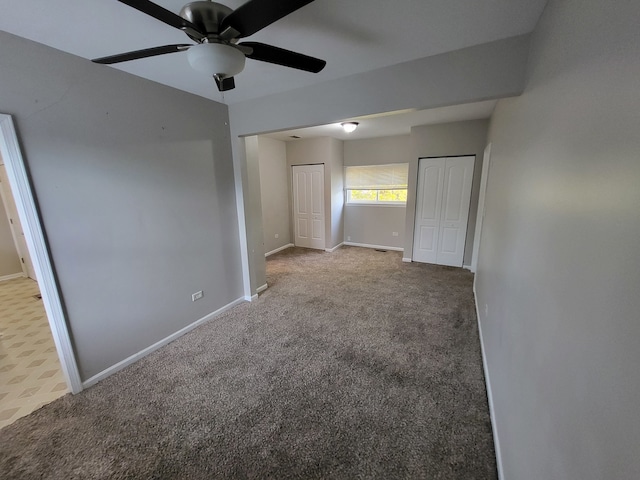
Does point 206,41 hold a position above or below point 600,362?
above

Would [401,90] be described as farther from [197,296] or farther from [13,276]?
[13,276]

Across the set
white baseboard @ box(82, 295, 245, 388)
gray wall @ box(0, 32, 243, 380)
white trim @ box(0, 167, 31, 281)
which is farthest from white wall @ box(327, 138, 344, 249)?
white trim @ box(0, 167, 31, 281)

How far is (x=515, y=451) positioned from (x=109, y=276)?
9.77ft

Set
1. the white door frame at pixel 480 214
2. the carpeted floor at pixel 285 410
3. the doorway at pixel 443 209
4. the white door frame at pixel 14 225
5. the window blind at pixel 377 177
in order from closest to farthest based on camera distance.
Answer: the carpeted floor at pixel 285 410 → the white door frame at pixel 480 214 → the white door frame at pixel 14 225 → the doorway at pixel 443 209 → the window blind at pixel 377 177

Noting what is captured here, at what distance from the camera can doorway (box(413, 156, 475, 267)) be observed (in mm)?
4355

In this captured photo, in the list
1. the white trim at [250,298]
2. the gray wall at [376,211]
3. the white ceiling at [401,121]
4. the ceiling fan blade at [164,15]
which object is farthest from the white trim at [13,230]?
the gray wall at [376,211]

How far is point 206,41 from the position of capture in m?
1.24

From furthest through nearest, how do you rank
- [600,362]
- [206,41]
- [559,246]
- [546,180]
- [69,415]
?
[69,415] < [206,41] < [546,180] < [559,246] < [600,362]

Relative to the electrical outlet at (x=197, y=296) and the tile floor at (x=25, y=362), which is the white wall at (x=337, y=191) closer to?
the electrical outlet at (x=197, y=296)

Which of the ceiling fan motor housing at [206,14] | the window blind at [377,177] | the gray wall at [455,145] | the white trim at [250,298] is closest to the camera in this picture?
the ceiling fan motor housing at [206,14]

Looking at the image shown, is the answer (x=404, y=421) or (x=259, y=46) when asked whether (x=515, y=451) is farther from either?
(x=259, y=46)

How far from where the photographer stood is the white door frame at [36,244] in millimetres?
1598

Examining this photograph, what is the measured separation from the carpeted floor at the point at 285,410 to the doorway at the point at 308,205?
10.2 ft

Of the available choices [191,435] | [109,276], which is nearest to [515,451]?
[191,435]
